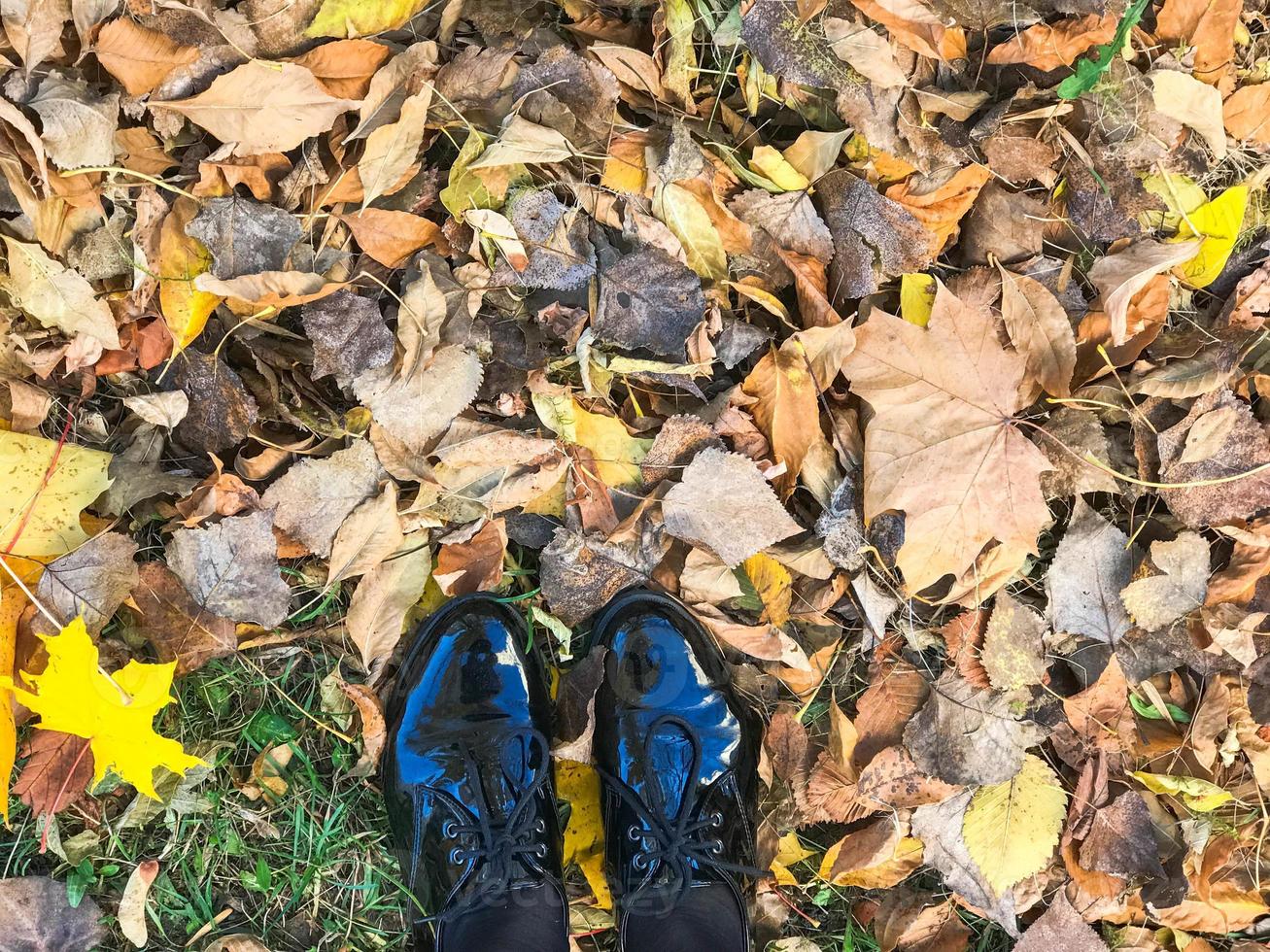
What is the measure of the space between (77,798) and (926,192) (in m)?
1.87

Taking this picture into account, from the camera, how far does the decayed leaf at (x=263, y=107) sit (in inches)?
55.1

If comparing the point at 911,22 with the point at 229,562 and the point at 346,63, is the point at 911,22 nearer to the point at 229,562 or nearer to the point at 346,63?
the point at 346,63

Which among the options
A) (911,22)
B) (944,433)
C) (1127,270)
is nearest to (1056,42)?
(911,22)

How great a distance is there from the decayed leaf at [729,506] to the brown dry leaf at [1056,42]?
2.75ft

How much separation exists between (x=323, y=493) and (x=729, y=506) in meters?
0.72

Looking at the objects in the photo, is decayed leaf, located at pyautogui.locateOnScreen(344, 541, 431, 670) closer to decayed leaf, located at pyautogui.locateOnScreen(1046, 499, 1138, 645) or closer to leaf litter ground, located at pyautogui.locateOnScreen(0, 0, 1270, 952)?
leaf litter ground, located at pyautogui.locateOnScreen(0, 0, 1270, 952)

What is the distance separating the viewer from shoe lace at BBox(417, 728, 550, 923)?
1.65 m

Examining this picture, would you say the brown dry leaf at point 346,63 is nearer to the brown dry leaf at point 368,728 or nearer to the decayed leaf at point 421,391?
the decayed leaf at point 421,391

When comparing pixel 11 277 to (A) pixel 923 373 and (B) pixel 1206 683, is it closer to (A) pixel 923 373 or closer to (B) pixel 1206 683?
(A) pixel 923 373

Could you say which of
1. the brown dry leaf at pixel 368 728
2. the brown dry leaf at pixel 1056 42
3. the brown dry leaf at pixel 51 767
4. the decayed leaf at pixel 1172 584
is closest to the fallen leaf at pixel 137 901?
the brown dry leaf at pixel 51 767

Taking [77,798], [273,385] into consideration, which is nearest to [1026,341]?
[273,385]

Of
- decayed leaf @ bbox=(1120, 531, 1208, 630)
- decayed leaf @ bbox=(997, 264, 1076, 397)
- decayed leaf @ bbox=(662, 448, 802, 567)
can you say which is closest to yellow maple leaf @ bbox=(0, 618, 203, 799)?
decayed leaf @ bbox=(662, 448, 802, 567)

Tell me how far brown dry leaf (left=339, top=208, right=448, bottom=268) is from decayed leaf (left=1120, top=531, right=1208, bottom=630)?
1408mm

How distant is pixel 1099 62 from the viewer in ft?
4.67
